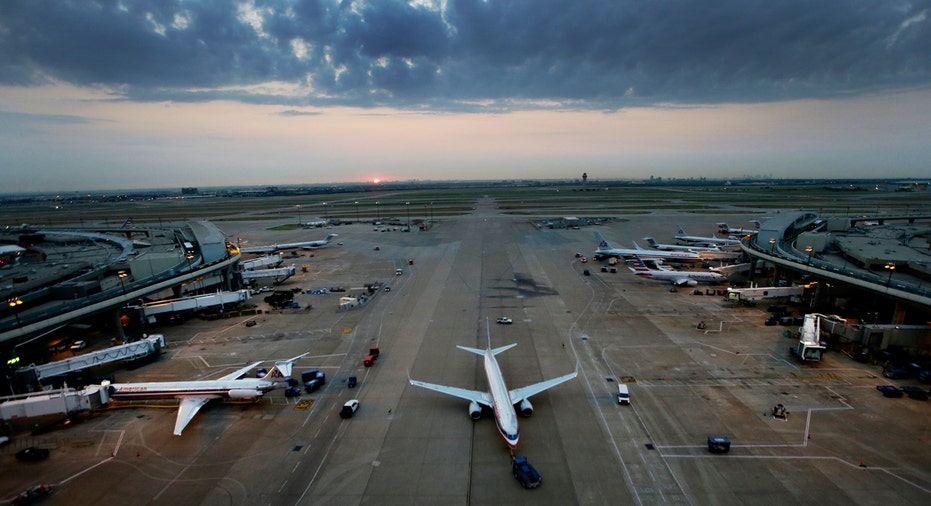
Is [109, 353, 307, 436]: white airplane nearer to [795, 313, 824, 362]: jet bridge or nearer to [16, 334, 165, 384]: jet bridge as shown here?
[16, 334, 165, 384]: jet bridge

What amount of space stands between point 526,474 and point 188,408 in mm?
28646

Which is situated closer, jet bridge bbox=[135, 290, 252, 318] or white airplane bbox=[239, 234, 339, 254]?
jet bridge bbox=[135, 290, 252, 318]

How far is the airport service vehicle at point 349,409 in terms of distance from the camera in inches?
1337

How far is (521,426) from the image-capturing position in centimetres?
3281

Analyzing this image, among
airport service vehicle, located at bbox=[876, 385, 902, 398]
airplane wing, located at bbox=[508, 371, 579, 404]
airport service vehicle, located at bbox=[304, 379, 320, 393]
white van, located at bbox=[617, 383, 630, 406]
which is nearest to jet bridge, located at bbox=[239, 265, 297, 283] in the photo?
airport service vehicle, located at bbox=[304, 379, 320, 393]

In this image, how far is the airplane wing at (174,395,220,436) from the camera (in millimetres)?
32656

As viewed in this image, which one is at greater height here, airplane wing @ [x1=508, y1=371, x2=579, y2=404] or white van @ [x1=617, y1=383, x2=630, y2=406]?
airplane wing @ [x1=508, y1=371, x2=579, y2=404]

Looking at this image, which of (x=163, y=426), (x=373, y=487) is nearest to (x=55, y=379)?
(x=163, y=426)

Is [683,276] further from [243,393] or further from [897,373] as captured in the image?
[243,393]

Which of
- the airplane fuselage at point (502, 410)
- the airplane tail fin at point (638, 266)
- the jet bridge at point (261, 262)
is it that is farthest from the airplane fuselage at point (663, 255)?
the jet bridge at point (261, 262)

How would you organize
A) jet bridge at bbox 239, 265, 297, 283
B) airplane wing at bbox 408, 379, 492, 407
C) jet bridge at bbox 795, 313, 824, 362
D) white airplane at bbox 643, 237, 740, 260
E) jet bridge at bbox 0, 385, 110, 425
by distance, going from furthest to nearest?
white airplane at bbox 643, 237, 740, 260 < jet bridge at bbox 239, 265, 297, 283 < jet bridge at bbox 795, 313, 824, 362 < airplane wing at bbox 408, 379, 492, 407 < jet bridge at bbox 0, 385, 110, 425

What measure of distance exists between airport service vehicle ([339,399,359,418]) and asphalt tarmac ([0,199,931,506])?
1.01 meters

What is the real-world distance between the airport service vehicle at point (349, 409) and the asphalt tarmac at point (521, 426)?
3.32ft

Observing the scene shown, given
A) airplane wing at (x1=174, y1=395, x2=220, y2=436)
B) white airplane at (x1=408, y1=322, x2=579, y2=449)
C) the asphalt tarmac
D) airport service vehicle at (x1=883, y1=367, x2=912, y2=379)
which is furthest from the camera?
airport service vehicle at (x1=883, y1=367, x2=912, y2=379)
